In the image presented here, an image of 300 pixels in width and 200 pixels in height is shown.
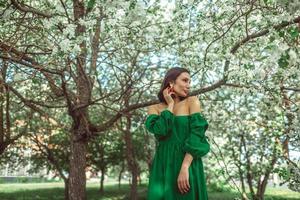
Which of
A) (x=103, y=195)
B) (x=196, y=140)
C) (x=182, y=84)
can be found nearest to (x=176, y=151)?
(x=196, y=140)

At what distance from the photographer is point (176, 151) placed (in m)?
4.75

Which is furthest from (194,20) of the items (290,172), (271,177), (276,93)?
(271,177)

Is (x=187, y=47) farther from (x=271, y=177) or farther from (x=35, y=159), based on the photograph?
(x=35, y=159)

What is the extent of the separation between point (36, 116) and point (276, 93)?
1179cm

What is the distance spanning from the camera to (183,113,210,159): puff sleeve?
456cm

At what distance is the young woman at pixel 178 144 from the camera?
15.1 feet

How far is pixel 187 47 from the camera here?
31.7 feet

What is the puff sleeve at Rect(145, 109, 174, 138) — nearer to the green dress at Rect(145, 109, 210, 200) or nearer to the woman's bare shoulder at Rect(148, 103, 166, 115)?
the green dress at Rect(145, 109, 210, 200)

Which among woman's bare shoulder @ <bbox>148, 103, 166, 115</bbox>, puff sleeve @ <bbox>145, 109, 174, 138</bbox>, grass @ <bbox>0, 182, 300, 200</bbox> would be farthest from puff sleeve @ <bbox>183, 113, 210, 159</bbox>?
grass @ <bbox>0, 182, 300, 200</bbox>

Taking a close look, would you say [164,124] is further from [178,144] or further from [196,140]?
[196,140]

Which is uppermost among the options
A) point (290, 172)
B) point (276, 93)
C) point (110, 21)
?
point (110, 21)

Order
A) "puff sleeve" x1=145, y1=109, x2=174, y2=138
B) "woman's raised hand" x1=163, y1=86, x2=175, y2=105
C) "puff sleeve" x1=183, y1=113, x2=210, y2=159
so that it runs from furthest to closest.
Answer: "woman's raised hand" x1=163, y1=86, x2=175, y2=105, "puff sleeve" x1=145, y1=109, x2=174, y2=138, "puff sleeve" x1=183, y1=113, x2=210, y2=159

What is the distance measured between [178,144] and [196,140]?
0.24 meters

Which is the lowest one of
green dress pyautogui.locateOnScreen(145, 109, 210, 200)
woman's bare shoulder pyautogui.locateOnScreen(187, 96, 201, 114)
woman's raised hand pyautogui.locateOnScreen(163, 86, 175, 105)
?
green dress pyautogui.locateOnScreen(145, 109, 210, 200)
